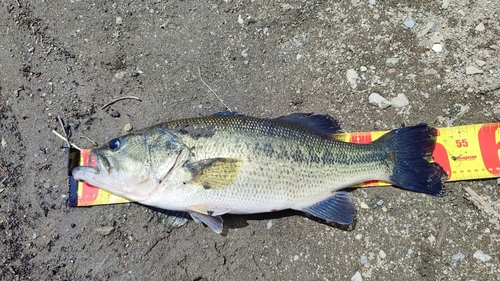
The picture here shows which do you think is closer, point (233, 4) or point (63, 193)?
point (63, 193)

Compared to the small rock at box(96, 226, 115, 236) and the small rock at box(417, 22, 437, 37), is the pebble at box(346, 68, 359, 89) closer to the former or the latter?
the small rock at box(417, 22, 437, 37)

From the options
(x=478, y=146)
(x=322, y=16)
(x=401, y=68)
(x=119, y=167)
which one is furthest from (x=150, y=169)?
(x=478, y=146)

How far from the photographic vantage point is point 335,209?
10.8 feet

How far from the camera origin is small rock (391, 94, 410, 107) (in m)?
3.65

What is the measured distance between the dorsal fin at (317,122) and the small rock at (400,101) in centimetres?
70

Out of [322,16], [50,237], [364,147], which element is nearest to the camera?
[364,147]

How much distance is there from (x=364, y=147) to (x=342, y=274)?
4.10ft

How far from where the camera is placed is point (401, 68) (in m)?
3.72

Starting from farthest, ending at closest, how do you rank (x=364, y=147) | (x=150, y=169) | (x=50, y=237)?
(x=50, y=237), (x=364, y=147), (x=150, y=169)

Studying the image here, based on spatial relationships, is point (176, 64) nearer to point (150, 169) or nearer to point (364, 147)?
point (150, 169)

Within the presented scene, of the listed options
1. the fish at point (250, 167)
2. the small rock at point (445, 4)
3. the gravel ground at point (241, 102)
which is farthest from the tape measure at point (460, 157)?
the small rock at point (445, 4)

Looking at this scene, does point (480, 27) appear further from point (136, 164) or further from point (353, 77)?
point (136, 164)

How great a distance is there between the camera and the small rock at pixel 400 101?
12.0 feet

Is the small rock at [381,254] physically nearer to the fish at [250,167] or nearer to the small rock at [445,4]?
the fish at [250,167]
